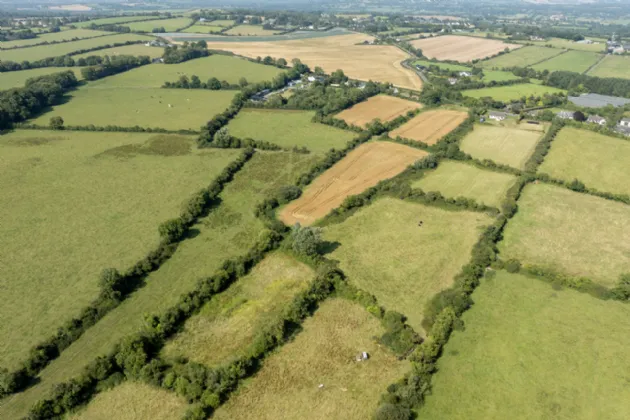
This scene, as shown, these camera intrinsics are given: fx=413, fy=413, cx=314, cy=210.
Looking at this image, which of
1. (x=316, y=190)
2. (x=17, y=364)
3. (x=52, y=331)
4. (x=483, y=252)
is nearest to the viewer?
(x=17, y=364)

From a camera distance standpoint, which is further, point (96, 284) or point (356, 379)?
point (96, 284)

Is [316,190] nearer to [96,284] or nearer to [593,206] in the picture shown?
[96,284]

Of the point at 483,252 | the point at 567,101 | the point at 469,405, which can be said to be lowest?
the point at 469,405

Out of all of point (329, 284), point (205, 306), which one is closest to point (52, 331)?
point (205, 306)

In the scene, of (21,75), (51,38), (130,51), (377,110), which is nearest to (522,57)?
(377,110)

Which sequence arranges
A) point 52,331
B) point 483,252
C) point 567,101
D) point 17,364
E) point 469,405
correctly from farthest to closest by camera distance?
point 567,101, point 483,252, point 52,331, point 17,364, point 469,405

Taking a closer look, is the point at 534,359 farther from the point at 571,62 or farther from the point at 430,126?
the point at 571,62

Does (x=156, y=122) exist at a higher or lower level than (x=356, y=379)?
higher
